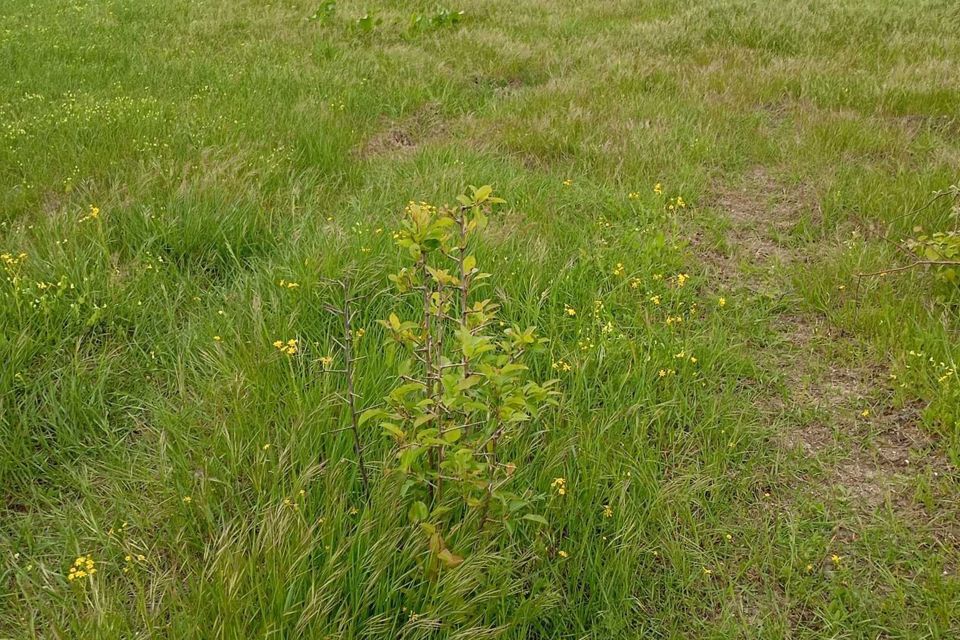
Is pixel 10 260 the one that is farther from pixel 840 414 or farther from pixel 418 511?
pixel 840 414

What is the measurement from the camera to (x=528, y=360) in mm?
3582

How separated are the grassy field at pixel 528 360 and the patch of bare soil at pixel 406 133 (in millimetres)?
62

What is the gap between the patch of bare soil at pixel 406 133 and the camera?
6.47 m

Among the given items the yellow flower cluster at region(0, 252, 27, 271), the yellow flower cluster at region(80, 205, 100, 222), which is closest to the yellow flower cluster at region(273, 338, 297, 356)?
the yellow flower cluster at region(0, 252, 27, 271)

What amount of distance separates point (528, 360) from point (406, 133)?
13.3 feet

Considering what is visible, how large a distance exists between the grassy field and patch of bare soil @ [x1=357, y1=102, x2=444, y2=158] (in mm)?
62

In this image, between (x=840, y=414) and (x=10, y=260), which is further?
(x=10, y=260)

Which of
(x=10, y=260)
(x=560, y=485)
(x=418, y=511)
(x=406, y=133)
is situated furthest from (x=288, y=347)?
(x=406, y=133)

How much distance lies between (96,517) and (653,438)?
7.83 feet

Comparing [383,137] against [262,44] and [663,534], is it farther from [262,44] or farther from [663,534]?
[663,534]

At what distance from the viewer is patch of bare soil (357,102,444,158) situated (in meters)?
6.47

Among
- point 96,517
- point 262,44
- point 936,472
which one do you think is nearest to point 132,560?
point 96,517

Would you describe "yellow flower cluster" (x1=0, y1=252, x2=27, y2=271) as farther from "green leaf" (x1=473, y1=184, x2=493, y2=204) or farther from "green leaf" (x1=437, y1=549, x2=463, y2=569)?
"green leaf" (x1=437, y1=549, x2=463, y2=569)

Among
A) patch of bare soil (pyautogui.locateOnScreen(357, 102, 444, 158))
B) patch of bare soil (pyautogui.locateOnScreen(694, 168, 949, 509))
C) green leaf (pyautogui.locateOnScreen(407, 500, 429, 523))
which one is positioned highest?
patch of bare soil (pyautogui.locateOnScreen(357, 102, 444, 158))
